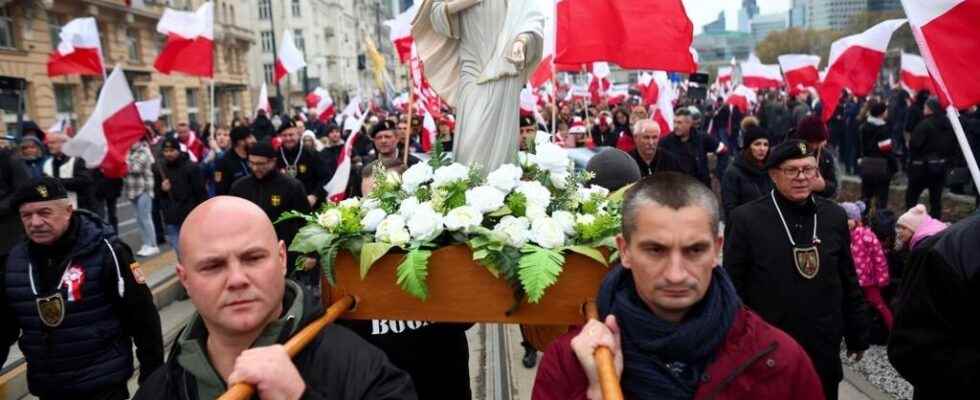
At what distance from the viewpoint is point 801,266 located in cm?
378

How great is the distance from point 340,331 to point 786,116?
1887cm

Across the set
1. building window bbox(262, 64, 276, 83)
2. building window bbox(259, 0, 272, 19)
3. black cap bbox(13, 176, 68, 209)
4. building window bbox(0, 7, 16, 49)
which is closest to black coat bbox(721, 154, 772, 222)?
black cap bbox(13, 176, 68, 209)

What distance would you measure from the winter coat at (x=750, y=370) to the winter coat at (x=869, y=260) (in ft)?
13.8

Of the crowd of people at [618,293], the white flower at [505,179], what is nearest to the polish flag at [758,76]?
the crowd of people at [618,293]

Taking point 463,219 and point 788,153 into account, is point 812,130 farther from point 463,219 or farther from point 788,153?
point 463,219

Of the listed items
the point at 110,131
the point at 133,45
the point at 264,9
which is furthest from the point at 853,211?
the point at 264,9

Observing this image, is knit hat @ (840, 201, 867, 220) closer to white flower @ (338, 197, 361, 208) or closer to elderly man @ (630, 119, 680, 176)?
elderly man @ (630, 119, 680, 176)

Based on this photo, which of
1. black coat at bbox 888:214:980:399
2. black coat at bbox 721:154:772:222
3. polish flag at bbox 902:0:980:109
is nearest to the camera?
black coat at bbox 888:214:980:399

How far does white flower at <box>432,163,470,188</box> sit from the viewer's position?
121 inches

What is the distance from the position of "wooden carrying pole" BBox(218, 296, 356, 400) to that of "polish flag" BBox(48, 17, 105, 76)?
33.6ft

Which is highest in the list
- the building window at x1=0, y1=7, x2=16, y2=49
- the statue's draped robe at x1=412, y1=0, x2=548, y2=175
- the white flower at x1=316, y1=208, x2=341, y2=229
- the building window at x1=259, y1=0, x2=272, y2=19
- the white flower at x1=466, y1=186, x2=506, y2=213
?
the building window at x1=259, y1=0, x2=272, y2=19

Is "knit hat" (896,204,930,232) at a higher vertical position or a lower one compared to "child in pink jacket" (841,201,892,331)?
higher

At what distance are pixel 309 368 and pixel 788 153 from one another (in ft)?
9.84

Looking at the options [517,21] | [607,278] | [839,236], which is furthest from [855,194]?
[607,278]
